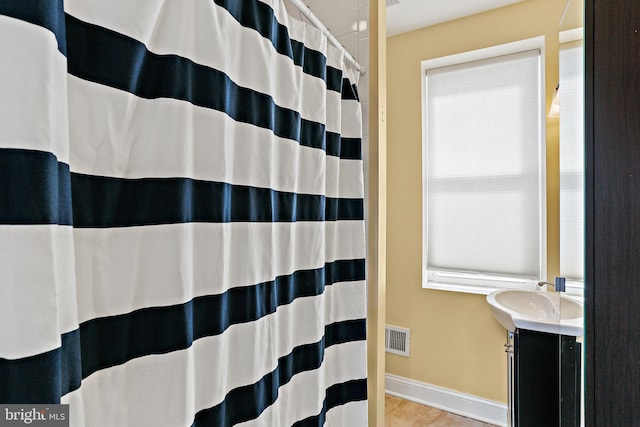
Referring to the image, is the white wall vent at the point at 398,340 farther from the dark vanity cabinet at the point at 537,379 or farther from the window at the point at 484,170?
the dark vanity cabinet at the point at 537,379

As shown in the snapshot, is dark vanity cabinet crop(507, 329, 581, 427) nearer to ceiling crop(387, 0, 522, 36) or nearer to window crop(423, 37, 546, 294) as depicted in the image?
window crop(423, 37, 546, 294)

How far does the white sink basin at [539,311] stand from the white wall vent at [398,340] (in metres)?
0.81

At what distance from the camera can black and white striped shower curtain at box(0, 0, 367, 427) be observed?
345 mm

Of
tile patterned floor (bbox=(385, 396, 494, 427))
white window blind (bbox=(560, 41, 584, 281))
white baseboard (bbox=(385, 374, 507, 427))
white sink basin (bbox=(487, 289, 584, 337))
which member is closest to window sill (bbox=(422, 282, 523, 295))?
white sink basin (bbox=(487, 289, 584, 337))

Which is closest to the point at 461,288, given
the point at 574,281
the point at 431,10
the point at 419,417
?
the point at 419,417

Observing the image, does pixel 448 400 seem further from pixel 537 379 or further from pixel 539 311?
pixel 537 379

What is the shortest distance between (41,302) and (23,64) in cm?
24

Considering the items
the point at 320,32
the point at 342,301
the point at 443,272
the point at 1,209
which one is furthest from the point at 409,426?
the point at 1,209

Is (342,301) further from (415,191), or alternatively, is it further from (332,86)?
(415,191)

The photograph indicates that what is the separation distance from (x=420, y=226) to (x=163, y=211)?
84.5 inches

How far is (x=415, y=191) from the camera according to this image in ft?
8.11

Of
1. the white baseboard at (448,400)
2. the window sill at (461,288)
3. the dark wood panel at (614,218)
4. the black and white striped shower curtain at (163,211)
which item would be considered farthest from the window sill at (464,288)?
the dark wood panel at (614,218)

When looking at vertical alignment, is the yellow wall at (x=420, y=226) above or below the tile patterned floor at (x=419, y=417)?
above

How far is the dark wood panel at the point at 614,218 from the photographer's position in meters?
0.56
